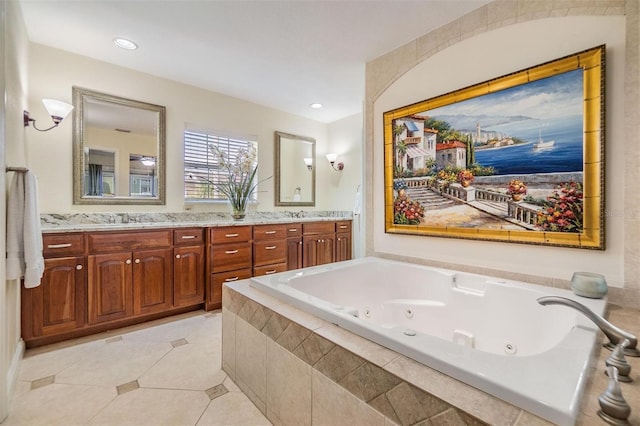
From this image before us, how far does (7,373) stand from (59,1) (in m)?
2.21

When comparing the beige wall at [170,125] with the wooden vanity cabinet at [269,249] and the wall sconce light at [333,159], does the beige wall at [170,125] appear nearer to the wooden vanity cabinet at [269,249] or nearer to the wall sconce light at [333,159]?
the wall sconce light at [333,159]

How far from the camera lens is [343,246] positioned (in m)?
Result: 4.04

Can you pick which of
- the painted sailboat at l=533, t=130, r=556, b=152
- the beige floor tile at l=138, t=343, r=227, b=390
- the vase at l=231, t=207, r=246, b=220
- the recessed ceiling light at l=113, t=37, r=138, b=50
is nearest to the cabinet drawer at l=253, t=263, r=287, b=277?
→ the vase at l=231, t=207, r=246, b=220

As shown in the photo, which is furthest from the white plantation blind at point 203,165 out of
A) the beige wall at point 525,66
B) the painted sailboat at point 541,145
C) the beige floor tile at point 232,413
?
the painted sailboat at point 541,145

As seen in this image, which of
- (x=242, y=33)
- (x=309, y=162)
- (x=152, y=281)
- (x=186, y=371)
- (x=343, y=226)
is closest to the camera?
(x=186, y=371)

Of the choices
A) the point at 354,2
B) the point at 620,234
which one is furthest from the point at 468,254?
the point at 354,2

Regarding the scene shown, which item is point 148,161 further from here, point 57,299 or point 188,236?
point 57,299

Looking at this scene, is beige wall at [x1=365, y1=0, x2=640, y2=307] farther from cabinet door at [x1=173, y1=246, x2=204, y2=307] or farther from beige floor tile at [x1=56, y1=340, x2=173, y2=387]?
beige floor tile at [x1=56, y1=340, x2=173, y2=387]

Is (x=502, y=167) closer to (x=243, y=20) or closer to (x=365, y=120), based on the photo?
A: (x=365, y=120)

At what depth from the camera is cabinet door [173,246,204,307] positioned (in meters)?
2.59

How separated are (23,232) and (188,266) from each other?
1163mm

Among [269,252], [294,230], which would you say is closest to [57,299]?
[269,252]

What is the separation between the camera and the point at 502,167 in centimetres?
176

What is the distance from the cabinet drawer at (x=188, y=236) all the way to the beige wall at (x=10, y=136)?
101 cm
